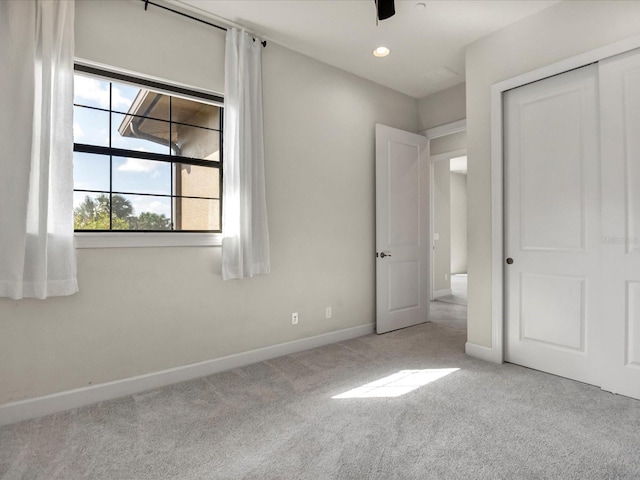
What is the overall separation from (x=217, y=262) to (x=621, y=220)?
3.02 meters

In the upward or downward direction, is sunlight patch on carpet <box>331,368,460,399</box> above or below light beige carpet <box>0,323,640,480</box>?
above

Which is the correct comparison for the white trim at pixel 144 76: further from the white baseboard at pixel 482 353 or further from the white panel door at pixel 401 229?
the white baseboard at pixel 482 353

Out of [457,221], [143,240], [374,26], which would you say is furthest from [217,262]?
[457,221]

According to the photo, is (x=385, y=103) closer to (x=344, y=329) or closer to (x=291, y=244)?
(x=291, y=244)

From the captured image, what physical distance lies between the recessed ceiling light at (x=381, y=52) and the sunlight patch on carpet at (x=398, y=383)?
9.70ft

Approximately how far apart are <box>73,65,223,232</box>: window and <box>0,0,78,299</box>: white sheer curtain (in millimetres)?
202

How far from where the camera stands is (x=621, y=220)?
2416 millimetres

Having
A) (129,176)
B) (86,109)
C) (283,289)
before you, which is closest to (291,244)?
(283,289)

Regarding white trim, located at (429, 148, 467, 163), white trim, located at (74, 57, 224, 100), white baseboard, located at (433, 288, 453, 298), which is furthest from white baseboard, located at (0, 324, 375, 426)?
white trim, located at (429, 148, 467, 163)

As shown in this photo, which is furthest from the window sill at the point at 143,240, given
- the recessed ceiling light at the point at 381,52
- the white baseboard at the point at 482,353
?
the white baseboard at the point at 482,353

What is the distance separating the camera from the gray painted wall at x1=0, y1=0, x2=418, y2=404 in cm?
236

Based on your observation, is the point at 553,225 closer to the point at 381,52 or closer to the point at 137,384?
the point at 381,52

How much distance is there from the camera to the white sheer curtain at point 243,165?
290 cm

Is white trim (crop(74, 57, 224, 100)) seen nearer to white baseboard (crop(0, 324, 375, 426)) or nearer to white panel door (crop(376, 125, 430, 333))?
white panel door (crop(376, 125, 430, 333))
